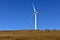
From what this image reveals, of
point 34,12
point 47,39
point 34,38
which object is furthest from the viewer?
point 34,12

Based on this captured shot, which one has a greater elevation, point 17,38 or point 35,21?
point 35,21

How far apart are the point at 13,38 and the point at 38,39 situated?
1.60m

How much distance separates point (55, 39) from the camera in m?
11.9

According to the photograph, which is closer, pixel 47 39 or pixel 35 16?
pixel 47 39

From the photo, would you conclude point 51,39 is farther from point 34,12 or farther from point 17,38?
point 34,12

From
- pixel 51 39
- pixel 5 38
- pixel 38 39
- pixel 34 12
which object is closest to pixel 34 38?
pixel 38 39

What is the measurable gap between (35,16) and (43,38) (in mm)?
15662

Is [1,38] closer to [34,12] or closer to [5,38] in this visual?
[5,38]

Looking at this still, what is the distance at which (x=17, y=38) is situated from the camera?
12.4 metres

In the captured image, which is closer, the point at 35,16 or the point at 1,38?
the point at 1,38

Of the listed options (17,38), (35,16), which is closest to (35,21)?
(35,16)

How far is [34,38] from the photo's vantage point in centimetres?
1218

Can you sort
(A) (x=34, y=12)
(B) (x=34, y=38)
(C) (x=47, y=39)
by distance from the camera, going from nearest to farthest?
(C) (x=47, y=39)
(B) (x=34, y=38)
(A) (x=34, y=12)

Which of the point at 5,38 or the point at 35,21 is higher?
the point at 35,21
